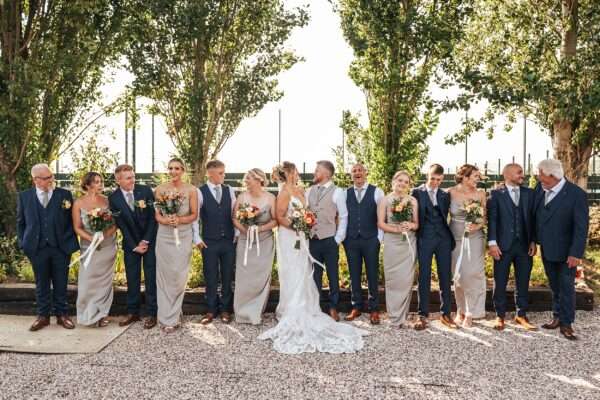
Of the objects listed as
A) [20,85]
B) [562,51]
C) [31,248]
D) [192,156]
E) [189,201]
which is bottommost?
[31,248]

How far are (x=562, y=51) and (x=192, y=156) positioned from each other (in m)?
6.58

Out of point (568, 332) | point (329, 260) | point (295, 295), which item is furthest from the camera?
point (329, 260)

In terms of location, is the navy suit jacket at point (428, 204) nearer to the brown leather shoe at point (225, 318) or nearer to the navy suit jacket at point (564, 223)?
the navy suit jacket at point (564, 223)

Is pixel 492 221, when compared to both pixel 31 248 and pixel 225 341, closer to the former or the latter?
A: pixel 225 341

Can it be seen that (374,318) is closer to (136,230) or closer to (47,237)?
(136,230)

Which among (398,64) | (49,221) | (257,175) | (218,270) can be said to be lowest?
(218,270)

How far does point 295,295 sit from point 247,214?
1072mm

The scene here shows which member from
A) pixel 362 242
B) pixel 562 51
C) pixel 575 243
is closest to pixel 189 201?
pixel 362 242

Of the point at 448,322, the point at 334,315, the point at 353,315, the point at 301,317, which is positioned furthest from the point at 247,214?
the point at 448,322

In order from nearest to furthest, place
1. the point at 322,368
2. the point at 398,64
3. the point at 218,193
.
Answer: the point at 322,368
the point at 218,193
the point at 398,64

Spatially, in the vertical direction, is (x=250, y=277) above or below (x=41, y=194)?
below

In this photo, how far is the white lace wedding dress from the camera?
5.55 m

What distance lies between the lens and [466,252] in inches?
248

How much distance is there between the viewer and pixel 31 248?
6109mm
